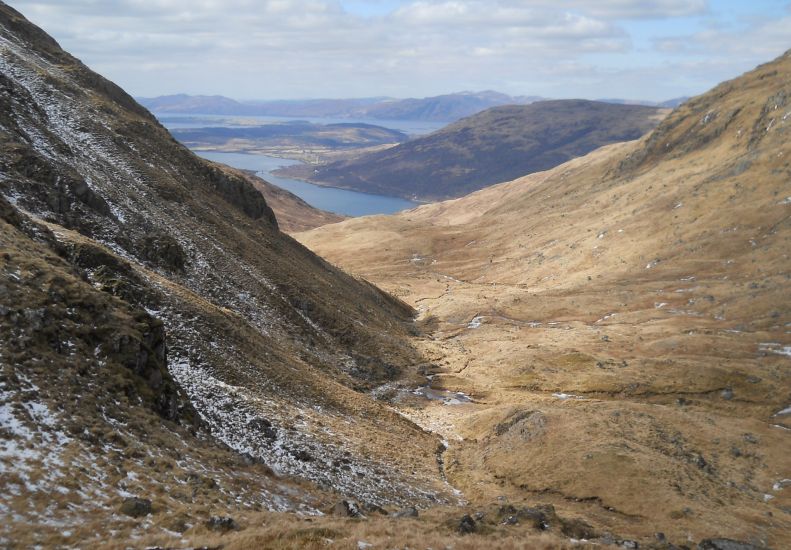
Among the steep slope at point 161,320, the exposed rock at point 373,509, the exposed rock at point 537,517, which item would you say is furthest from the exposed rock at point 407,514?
the exposed rock at point 537,517

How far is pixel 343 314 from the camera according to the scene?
6431 cm

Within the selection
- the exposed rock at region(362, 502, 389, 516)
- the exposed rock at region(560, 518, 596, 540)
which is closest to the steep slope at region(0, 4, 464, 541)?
the exposed rock at region(362, 502, 389, 516)

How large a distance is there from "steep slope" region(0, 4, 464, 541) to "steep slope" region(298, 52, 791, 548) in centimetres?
874

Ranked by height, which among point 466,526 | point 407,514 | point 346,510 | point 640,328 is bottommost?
point 407,514

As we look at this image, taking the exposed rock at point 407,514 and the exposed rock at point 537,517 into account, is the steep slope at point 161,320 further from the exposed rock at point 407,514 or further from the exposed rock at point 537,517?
the exposed rock at point 537,517

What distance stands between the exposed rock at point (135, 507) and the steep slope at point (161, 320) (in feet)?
1.52

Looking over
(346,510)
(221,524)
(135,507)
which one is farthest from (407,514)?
(135,507)

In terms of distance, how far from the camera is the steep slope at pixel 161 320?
22219 mm

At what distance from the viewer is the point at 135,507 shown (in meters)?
17.9

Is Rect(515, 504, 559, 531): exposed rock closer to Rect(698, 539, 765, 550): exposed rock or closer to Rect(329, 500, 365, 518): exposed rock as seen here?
Rect(698, 539, 765, 550): exposed rock

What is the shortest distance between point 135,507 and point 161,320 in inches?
620

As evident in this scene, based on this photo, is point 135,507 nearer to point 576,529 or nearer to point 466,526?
point 466,526

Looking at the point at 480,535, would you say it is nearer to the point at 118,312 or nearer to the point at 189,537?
the point at 189,537

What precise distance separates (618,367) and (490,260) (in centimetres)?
7422
